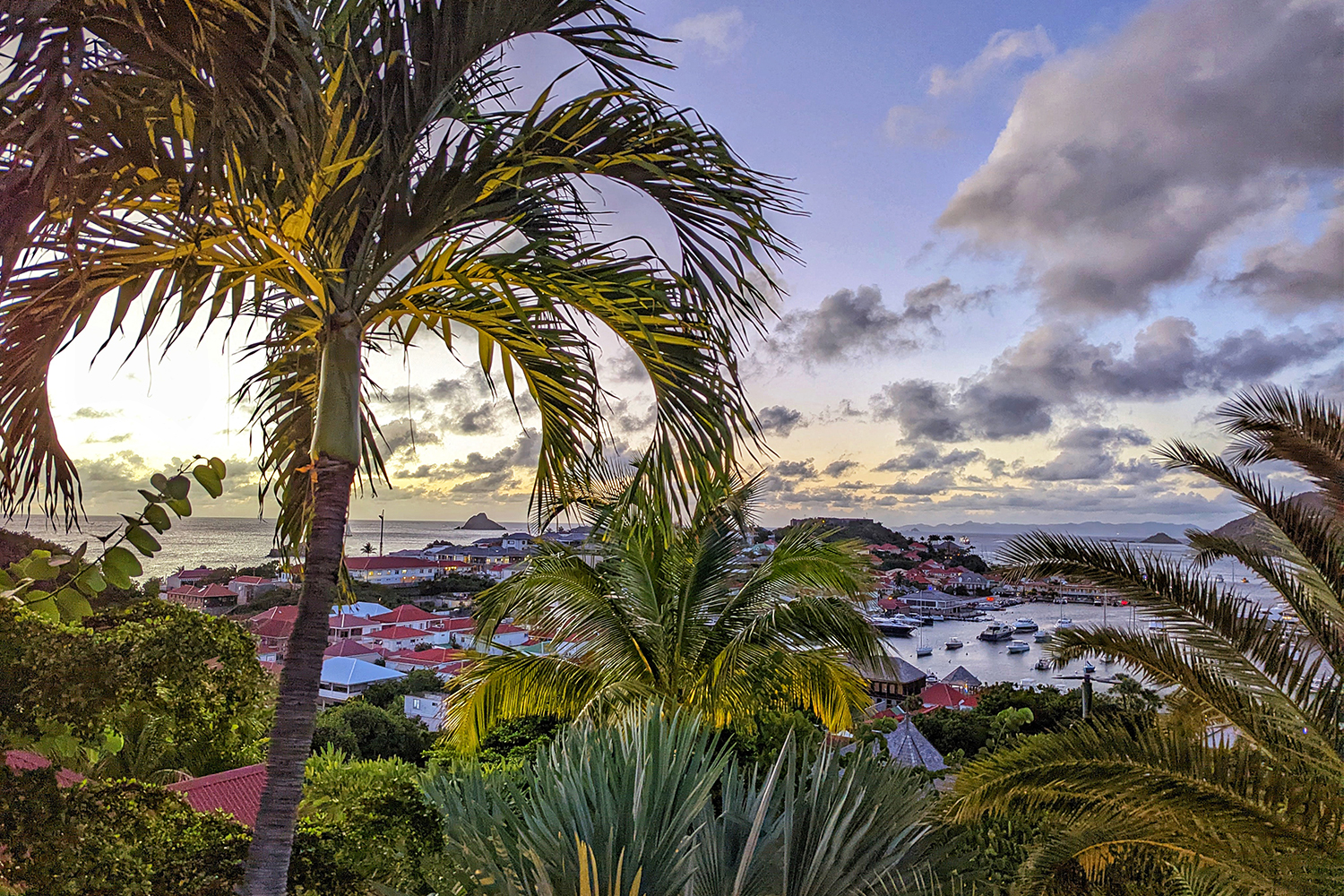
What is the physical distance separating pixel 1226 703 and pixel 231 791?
28.0ft

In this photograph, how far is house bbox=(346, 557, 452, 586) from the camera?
9.22 metres

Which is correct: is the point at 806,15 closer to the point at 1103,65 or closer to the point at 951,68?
the point at 951,68

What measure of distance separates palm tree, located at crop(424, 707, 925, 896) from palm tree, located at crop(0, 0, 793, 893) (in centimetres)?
72

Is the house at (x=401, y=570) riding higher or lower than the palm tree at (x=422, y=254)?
lower

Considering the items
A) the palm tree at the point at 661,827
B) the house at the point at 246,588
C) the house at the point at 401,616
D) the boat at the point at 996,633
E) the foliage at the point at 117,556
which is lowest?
the boat at the point at 996,633

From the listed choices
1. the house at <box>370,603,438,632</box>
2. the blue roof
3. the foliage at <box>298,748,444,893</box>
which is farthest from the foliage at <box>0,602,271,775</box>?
the house at <box>370,603,438,632</box>

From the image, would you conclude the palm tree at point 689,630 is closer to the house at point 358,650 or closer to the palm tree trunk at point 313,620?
the palm tree trunk at point 313,620

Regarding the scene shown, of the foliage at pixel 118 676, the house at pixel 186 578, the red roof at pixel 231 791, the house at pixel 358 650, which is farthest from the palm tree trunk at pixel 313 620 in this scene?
the house at pixel 358 650

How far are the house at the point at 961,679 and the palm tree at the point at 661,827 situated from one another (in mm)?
19547

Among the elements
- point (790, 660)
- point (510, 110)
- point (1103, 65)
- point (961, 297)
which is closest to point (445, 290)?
point (510, 110)

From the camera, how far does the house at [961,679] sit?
21438mm

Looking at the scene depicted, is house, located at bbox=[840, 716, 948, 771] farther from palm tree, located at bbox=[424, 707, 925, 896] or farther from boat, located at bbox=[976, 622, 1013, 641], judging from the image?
palm tree, located at bbox=[424, 707, 925, 896]

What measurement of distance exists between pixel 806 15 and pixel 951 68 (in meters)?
2.27

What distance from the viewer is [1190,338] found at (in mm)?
12609
